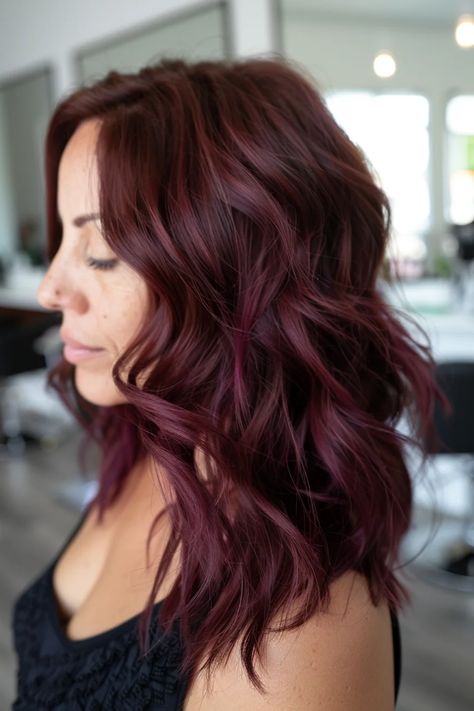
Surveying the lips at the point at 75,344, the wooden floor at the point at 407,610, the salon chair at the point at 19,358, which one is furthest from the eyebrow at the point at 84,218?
the salon chair at the point at 19,358

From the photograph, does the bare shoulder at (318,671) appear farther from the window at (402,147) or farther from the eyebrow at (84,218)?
the window at (402,147)

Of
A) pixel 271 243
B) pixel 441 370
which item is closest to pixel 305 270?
pixel 271 243

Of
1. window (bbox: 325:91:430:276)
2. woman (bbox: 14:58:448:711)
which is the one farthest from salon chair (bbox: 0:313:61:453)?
woman (bbox: 14:58:448:711)

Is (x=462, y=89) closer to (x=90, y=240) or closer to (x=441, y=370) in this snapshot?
(x=441, y=370)

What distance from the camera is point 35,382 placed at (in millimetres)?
4234

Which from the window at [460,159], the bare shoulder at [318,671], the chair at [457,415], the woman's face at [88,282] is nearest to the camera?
the bare shoulder at [318,671]

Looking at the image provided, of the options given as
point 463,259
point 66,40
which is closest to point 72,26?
point 66,40

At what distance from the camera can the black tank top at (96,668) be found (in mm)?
606

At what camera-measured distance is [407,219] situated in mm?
2660

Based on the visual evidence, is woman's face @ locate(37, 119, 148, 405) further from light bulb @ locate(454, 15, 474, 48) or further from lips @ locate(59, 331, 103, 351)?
light bulb @ locate(454, 15, 474, 48)

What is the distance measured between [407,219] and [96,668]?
90.5 inches

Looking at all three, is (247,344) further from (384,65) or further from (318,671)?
(384,65)

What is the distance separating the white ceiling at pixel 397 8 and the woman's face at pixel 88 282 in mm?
1995

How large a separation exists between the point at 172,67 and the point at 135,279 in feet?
0.77
